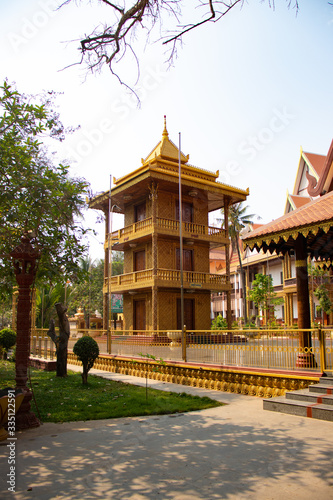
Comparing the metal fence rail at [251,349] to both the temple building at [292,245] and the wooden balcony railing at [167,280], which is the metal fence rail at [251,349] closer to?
the temple building at [292,245]

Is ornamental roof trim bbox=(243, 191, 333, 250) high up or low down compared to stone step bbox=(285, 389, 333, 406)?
up

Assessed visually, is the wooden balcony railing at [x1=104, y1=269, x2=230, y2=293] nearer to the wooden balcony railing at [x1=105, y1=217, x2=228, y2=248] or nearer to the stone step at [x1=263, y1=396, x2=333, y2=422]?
the wooden balcony railing at [x1=105, y1=217, x2=228, y2=248]

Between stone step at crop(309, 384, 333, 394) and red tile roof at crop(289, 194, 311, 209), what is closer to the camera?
stone step at crop(309, 384, 333, 394)

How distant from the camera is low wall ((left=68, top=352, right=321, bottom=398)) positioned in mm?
8281

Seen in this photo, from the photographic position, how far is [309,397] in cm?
718

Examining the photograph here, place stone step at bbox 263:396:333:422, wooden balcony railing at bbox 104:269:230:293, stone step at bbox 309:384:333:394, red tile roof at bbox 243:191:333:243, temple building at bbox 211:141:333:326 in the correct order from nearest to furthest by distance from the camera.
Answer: stone step at bbox 263:396:333:422, stone step at bbox 309:384:333:394, red tile roof at bbox 243:191:333:243, temple building at bbox 211:141:333:326, wooden balcony railing at bbox 104:269:230:293

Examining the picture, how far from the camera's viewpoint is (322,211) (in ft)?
27.8

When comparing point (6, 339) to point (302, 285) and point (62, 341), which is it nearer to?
point (62, 341)

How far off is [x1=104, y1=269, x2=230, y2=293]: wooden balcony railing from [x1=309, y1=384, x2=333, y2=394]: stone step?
619 inches

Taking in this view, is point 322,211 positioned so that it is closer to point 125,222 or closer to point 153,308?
point 153,308

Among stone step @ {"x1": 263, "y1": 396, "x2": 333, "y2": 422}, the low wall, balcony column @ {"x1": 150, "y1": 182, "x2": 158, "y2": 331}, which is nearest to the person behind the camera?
stone step @ {"x1": 263, "y1": 396, "x2": 333, "y2": 422}

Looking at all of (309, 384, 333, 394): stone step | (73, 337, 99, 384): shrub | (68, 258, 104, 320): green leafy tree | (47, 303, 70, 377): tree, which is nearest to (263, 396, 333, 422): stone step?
(309, 384, 333, 394): stone step

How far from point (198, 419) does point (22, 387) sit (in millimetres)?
3102

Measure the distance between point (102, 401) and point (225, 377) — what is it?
3.16 m
